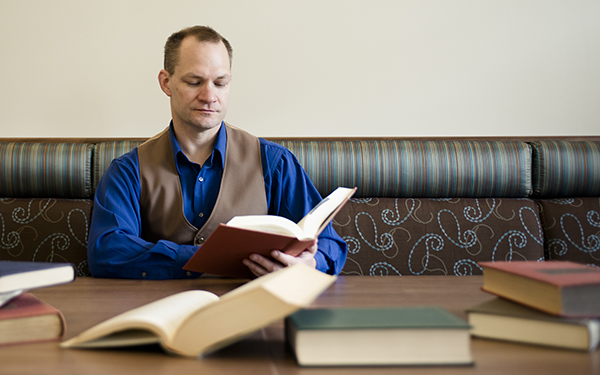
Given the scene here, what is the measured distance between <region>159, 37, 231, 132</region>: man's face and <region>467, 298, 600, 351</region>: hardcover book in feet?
3.67

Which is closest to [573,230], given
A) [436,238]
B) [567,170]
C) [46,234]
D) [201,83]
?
[567,170]

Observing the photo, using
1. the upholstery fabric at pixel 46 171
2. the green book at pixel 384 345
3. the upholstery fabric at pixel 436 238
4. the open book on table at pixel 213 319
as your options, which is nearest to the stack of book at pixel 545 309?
the green book at pixel 384 345

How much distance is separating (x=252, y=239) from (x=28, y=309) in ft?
1.40

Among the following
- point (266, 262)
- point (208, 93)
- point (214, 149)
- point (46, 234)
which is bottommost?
point (46, 234)

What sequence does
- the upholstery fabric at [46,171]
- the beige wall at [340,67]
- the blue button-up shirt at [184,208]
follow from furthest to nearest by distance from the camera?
the beige wall at [340,67] < the upholstery fabric at [46,171] < the blue button-up shirt at [184,208]

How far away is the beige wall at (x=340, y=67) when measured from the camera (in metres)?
2.35

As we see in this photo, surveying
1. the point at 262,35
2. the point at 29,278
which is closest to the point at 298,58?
the point at 262,35

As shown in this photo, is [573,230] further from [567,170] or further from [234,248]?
[234,248]

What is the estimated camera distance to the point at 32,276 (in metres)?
0.64

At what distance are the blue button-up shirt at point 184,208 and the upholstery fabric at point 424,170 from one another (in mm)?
343

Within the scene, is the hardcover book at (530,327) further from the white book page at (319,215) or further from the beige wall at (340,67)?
the beige wall at (340,67)

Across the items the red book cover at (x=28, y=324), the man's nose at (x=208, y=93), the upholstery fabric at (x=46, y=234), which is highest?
the man's nose at (x=208, y=93)

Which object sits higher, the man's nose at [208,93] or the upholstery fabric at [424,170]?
the man's nose at [208,93]

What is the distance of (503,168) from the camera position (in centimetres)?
200
